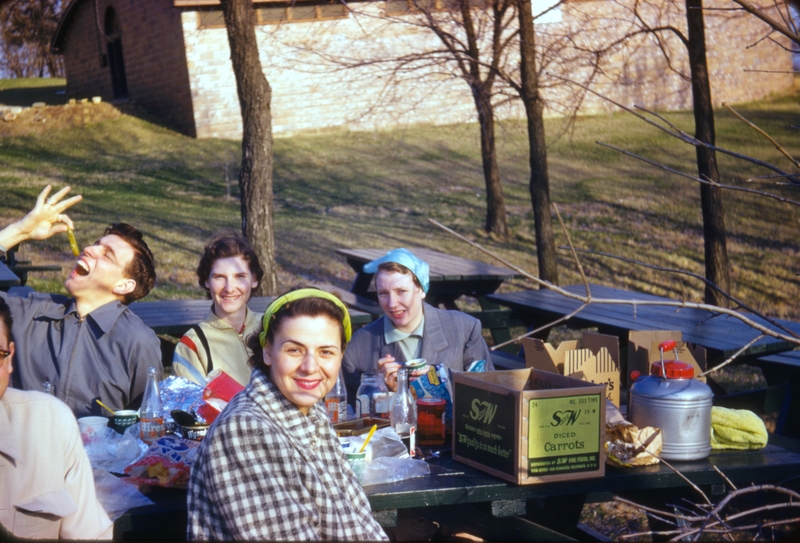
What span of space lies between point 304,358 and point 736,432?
1.80m

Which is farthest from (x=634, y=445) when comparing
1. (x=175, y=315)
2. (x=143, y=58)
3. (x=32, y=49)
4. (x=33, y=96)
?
(x=32, y=49)

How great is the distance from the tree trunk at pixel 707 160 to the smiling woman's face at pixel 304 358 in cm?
611

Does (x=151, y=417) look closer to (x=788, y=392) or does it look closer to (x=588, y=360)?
(x=588, y=360)

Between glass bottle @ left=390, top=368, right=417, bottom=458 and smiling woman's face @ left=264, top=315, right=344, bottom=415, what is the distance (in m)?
0.72

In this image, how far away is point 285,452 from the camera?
220 cm

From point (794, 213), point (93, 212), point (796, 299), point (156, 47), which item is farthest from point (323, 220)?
point (156, 47)

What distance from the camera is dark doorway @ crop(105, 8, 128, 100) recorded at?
2422cm

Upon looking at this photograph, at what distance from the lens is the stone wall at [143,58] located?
2105cm

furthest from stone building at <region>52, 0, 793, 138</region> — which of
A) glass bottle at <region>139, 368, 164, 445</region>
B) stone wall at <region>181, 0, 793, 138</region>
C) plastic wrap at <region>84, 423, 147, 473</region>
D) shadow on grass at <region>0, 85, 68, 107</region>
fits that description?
plastic wrap at <region>84, 423, 147, 473</region>

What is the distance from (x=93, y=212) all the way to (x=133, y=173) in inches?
154

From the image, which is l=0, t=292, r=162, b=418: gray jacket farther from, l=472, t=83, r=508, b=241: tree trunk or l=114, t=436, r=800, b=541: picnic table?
l=472, t=83, r=508, b=241: tree trunk

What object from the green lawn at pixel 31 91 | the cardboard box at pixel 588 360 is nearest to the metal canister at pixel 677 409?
the cardboard box at pixel 588 360

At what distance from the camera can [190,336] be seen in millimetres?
4039

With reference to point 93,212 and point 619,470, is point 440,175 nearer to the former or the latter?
point 93,212
